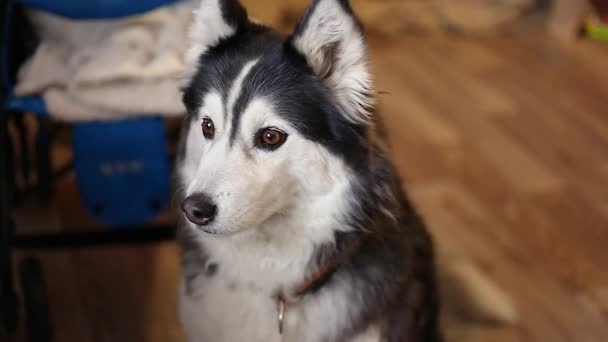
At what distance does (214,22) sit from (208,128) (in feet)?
0.72

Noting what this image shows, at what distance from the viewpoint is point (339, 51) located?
1.22 metres

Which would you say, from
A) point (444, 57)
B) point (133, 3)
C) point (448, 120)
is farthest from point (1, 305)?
point (444, 57)

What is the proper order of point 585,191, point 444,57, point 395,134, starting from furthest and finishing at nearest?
point 444,57, point 395,134, point 585,191

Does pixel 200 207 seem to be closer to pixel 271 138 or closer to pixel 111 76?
pixel 271 138

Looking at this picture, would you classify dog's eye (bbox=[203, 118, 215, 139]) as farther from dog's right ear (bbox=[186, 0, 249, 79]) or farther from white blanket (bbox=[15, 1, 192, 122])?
white blanket (bbox=[15, 1, 192, 122])

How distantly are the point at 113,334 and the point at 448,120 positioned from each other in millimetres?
1727

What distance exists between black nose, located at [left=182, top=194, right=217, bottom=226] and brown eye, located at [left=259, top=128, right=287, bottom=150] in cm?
17

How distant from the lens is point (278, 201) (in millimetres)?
1269

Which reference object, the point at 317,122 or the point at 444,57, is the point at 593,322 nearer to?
the point at 317,122

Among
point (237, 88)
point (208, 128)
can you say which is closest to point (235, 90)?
point (237, 88)

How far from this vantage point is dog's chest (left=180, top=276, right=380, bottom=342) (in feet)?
4.54

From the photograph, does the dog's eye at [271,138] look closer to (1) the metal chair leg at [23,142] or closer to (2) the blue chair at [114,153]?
(2) the blue chair at [114,153]

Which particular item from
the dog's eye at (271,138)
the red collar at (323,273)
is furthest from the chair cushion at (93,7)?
the red collar at (323,273)

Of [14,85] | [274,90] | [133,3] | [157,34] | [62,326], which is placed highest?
[274,90]
